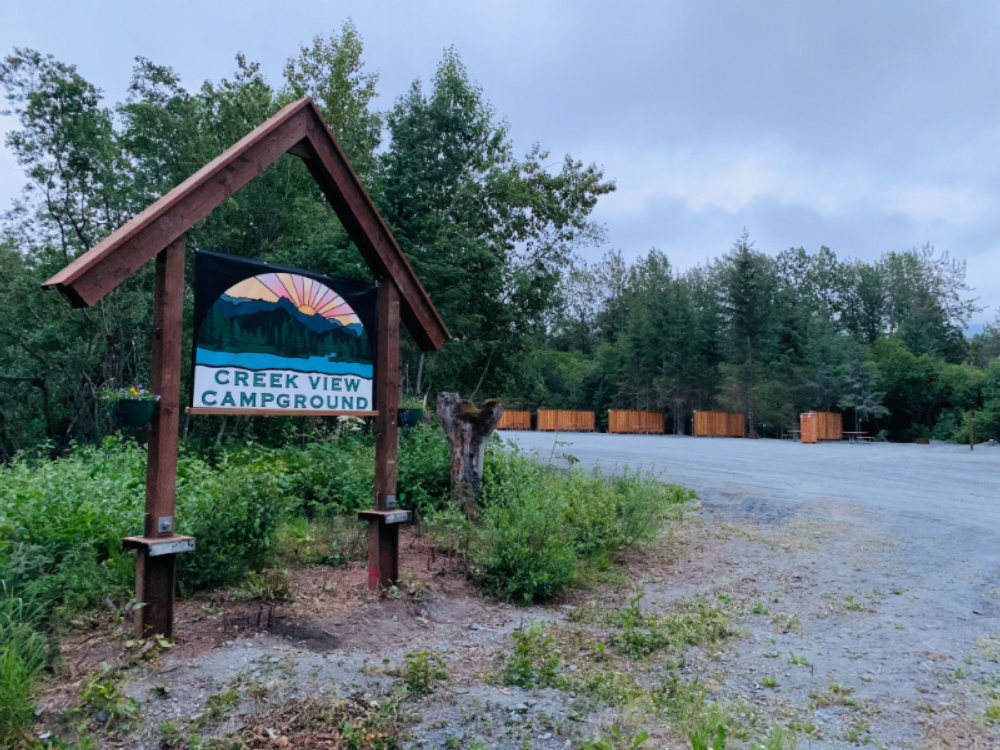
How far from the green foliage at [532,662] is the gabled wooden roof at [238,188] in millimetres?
2401

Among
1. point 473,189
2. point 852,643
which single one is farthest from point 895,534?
point 473,189

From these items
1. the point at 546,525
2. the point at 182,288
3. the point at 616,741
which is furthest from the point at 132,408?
the point at 546,525

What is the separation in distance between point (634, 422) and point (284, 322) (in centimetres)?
3943

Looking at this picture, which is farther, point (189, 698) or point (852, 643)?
point (852, 643)

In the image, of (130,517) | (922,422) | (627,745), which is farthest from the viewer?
(922,422)

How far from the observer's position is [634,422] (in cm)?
4303

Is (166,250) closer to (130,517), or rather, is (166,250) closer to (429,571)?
(130,517)

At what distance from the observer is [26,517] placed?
180 inches

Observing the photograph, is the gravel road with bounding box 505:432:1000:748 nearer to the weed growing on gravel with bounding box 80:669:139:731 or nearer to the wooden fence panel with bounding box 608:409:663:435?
the weed growing on gravel with bounding box 80:669:139:731

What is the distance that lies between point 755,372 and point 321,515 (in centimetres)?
3379

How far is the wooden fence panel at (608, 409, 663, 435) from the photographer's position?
42.7 metres

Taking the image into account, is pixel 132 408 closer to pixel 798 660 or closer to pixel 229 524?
pixel 229 524

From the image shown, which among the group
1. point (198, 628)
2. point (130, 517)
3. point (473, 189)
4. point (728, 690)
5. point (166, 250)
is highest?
point (473, 189)

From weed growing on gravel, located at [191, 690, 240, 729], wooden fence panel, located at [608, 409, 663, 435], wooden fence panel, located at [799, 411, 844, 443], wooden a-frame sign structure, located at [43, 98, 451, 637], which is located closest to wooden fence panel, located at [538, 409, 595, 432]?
wooden fence panel, located at [608, 409, 663, 435]
